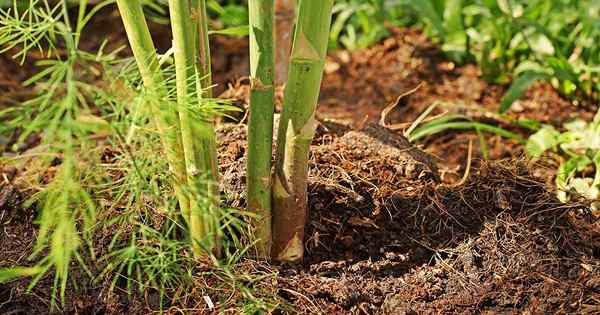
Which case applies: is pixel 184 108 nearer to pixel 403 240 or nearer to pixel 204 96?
pixel 204 96

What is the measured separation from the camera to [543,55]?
7.05 ft

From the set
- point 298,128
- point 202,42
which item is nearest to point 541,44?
point 298,128

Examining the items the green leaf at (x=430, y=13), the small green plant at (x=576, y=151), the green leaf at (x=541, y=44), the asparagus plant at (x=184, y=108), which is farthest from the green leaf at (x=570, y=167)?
the asparagus plant at (x=184, y=108)

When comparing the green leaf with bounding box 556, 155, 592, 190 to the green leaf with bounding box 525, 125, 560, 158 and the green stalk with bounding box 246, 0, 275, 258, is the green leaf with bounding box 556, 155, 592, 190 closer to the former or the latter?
the green leaf with bounding box 525, 125, 560, 158

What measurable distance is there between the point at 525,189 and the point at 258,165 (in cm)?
50

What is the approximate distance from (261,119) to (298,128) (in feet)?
0.21

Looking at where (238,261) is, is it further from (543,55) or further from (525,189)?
(543,55)

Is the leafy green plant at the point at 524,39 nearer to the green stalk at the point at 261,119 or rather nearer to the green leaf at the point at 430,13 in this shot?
the green leaf at the point at 430,13

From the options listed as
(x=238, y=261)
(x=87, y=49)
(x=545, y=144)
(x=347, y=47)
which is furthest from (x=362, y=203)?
(x=87, y=49)

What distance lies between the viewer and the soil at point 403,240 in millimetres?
1236

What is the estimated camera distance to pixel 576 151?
6.34 ft

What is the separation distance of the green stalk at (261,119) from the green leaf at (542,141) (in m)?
0.81

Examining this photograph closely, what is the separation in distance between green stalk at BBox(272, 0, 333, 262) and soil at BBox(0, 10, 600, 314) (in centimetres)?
6

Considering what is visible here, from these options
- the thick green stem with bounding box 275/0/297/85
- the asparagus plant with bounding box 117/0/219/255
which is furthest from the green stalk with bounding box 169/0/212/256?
the thick green stem with bounding box 275/0/297/85
